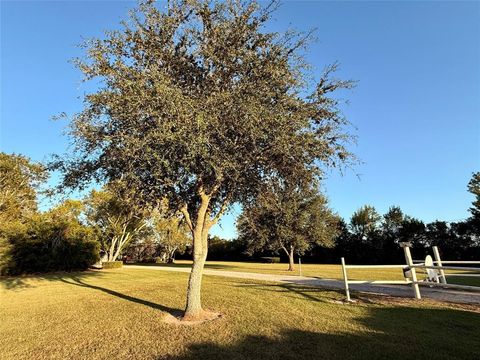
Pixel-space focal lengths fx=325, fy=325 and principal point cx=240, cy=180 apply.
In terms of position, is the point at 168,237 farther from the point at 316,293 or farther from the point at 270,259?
the point at 316,293

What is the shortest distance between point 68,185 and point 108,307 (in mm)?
4836

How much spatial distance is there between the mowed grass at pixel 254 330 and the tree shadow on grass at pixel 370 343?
0.02 meters

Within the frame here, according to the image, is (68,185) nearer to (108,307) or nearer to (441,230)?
(108,307)

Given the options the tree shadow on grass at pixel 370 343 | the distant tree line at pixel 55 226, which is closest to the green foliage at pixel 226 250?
the distant tree line at pixel 55 226

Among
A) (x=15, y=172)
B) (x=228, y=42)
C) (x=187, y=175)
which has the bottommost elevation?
(x=187, y=175)

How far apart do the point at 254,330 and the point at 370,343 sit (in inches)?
111

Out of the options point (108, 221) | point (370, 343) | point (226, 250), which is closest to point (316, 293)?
point (370, 343)

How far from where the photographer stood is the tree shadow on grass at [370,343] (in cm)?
639

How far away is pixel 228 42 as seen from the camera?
1013cm

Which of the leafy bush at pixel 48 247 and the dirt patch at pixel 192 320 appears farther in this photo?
the leafy bush at pixel 48 247

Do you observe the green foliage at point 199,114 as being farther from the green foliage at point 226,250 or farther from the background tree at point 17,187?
the green foliage at point 226,250

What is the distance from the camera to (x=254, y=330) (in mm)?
8359

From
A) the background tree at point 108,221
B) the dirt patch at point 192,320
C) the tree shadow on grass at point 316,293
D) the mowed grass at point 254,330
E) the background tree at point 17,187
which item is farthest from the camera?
the background tree at point 108,221

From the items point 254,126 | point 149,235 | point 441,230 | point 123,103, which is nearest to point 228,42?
point 254,126
